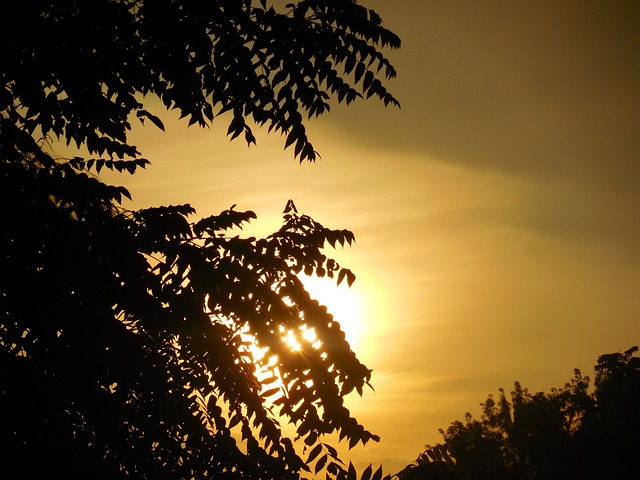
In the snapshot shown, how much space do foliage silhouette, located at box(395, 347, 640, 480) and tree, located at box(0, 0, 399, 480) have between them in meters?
48.3

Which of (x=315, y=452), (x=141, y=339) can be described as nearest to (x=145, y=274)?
(x=141, y=339)

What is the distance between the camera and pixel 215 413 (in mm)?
4582

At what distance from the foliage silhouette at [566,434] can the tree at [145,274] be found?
48.3 metres

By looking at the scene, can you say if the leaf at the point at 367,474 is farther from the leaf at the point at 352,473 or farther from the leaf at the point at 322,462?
the leaf at the point at 322,462

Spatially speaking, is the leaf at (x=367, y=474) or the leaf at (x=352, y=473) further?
the leaf at (x=352, y=473)

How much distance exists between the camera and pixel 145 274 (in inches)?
159

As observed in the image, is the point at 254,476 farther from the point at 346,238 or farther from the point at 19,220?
the point at 19,220

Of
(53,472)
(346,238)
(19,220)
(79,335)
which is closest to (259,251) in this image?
(346,238)

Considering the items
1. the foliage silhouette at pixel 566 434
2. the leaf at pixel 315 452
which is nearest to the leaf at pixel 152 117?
the leaf at pixel 315 452

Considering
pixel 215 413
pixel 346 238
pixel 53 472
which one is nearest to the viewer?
pixel 53 472

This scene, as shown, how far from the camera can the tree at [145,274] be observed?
3.63 meters

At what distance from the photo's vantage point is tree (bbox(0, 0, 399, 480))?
11.9 feet

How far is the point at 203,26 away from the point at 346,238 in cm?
215

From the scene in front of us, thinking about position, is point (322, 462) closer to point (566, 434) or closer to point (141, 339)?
point (141, 339)
